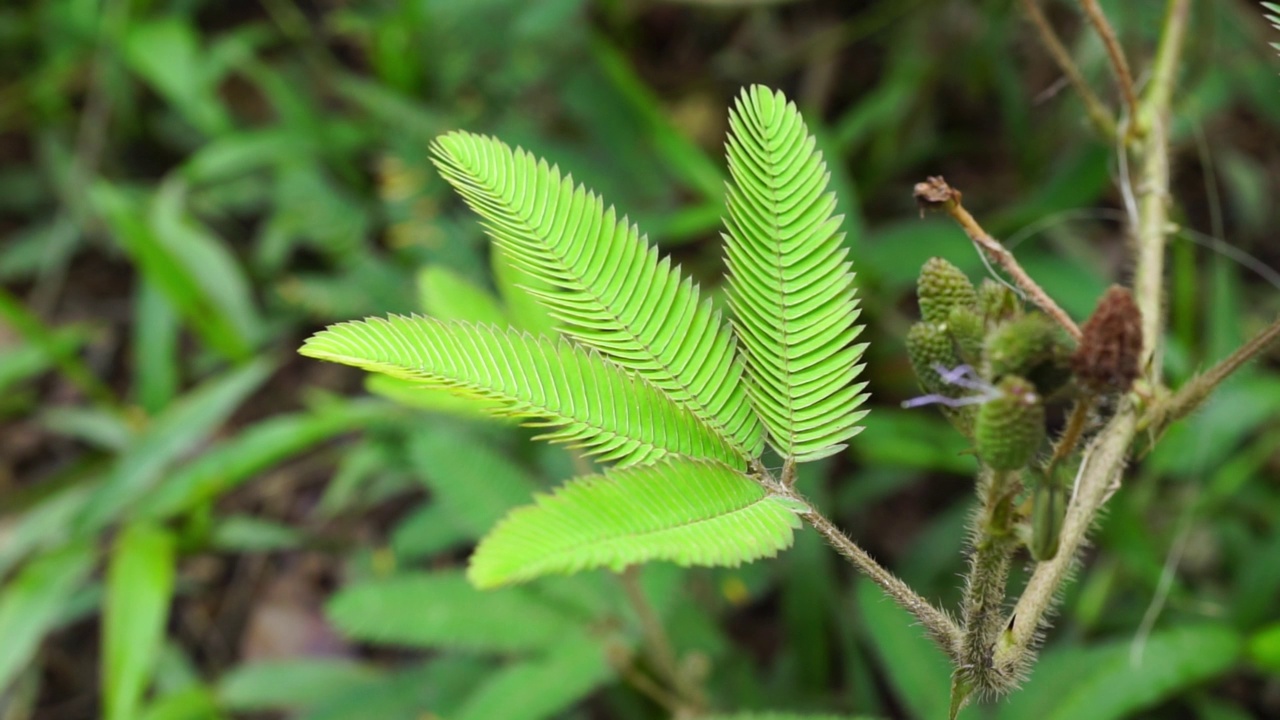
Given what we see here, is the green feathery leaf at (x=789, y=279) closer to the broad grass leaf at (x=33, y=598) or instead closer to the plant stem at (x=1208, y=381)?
the plant stem at (x=1208, y=381)

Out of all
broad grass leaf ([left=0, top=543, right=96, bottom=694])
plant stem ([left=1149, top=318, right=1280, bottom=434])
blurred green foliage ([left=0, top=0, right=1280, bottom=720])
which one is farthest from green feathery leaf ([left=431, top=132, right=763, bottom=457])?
broad grass leaf ([left=0, top=543, right=96, bottom=694])

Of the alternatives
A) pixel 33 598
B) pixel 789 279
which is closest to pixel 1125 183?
pixel 789 279

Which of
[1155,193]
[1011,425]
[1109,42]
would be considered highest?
[1109,42]

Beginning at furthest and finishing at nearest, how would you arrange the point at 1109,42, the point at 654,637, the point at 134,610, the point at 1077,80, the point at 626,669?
the point at 134,610
the point at 626,669
the point at 654,637
the point at 1077,80
the point at 1109,42

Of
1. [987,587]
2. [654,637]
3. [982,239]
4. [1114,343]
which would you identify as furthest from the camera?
[654,637]

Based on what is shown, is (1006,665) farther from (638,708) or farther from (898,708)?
(898,708)

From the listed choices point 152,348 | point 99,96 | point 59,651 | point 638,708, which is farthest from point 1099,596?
point 99,96

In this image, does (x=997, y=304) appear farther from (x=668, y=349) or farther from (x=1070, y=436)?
(x=668, y=349)

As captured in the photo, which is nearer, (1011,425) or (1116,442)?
(1011,425)
